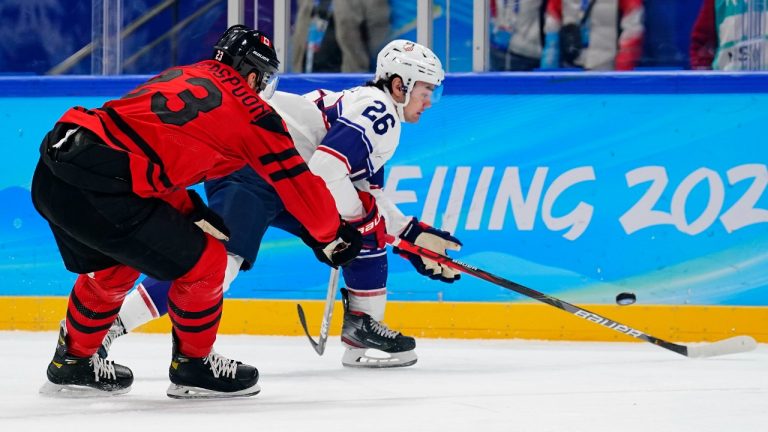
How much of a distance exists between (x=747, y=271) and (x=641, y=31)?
110cm

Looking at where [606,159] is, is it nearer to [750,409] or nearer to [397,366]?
[397,366]

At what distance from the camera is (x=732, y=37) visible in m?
4.77

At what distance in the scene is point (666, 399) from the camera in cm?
296

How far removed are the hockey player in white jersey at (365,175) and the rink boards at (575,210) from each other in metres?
0.79

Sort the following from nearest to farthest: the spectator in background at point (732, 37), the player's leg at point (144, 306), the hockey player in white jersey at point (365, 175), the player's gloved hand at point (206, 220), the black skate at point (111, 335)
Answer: the player's gloved hand at point (206, 220), the black skate at point (111, 335), the player's leg at point (144, 306), the hockey player in white jersey at point (365, 175), the spectator in background at point (732, 37)

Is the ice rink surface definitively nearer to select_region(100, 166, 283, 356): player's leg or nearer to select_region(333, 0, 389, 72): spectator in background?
select_region(100, 166, 283, 356): player's leg

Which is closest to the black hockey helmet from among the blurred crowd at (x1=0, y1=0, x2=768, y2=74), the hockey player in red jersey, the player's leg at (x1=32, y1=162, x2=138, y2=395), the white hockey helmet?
the hockey player in red jersey

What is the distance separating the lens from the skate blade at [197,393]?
291 cm

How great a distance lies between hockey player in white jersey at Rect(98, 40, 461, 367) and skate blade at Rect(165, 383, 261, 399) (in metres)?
0.58

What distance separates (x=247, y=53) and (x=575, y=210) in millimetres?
2015

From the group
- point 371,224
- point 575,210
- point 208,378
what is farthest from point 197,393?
point 575,210

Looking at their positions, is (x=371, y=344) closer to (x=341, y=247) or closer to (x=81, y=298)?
(x=341, y=247)

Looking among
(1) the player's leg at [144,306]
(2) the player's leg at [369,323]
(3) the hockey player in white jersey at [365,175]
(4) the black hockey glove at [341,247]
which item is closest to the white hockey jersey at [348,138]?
(3) the hockey player in white jersey at [365,175]

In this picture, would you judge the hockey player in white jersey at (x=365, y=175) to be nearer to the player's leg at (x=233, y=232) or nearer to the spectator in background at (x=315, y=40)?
the player's leg at (x=233, y=232)
